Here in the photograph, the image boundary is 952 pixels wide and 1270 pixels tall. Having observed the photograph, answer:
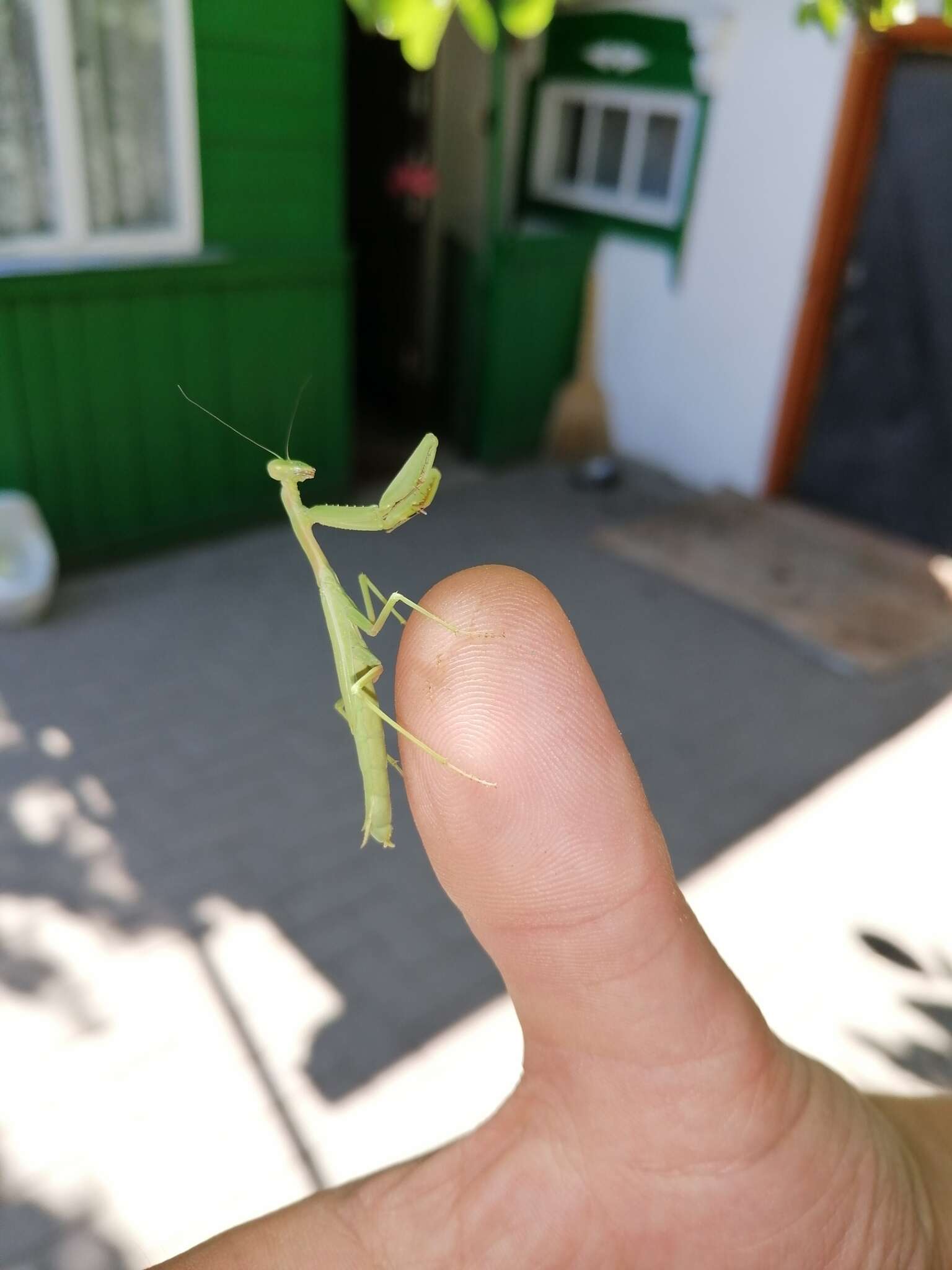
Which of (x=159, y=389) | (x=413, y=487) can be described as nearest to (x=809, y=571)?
(x=159, y=389)

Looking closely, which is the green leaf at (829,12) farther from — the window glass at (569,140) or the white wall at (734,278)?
the window glass at (569,140)

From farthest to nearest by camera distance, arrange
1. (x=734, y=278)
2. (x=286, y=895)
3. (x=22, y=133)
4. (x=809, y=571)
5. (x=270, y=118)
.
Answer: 1. (x=734, y=278)
2. (x=809, y=571)
3. (x=270, y=118)
4. (x=22, y=133)
5. (x=286, y=895)

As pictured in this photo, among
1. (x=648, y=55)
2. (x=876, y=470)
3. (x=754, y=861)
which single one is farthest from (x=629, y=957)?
(x=648, y=55)

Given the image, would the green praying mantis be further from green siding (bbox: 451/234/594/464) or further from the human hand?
green siding (bbox: 451/234/594/464)

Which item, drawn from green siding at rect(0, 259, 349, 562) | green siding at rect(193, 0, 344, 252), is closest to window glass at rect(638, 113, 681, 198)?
green siding at rect(193, 0, 344, 252)

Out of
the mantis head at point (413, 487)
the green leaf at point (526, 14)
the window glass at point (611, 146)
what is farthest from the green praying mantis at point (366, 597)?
the window glass at point (611, 146)

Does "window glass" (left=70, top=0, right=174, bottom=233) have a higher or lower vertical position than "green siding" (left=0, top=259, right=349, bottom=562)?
higher

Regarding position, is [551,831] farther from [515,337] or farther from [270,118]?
[515,337]
